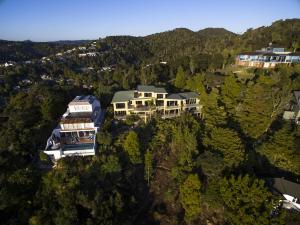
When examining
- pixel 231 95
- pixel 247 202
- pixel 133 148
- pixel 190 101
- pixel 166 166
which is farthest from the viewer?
pixel 190 101

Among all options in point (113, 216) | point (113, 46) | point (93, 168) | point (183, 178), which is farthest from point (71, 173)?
point (113, 46)

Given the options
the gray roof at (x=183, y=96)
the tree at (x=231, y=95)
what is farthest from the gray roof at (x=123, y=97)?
the tree at (x=231, y=95)

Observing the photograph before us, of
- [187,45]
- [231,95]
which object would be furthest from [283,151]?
[187,45]

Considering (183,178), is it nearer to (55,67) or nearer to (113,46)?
(55,67)

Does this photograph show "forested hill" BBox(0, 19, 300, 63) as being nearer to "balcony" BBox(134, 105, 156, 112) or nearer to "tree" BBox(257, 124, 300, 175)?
"balcony" BBox(134, 105, 156, 112)

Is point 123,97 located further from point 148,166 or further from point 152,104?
point 148,166

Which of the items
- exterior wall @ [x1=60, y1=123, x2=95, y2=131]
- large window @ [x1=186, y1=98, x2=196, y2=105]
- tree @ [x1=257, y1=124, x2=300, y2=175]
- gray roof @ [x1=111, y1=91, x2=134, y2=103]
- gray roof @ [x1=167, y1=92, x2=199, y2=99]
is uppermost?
gray roof @ [x1=167, y1=92, x2=199, y2=99]

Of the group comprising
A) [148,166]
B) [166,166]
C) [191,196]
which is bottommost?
[166,166]

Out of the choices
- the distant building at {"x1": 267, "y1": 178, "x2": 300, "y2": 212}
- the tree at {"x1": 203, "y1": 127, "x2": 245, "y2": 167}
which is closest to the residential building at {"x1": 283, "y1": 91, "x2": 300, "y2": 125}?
the distant building at {"x1": 267, "y1": 178, "x2": 300, "y2": 212}
